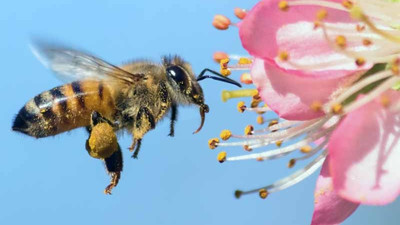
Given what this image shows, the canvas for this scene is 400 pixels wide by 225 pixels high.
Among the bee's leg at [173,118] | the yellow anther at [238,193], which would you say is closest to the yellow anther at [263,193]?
the yellow anther at [238,193]

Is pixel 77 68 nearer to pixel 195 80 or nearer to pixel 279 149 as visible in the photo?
pixel 195 80

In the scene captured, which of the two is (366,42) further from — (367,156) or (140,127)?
(140,127)

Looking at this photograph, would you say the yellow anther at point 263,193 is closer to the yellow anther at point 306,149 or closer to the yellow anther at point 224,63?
the yellow anther at point 306,149

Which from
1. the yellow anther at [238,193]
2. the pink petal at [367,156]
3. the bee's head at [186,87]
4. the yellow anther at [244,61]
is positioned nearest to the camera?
the pink petal at [367,156]

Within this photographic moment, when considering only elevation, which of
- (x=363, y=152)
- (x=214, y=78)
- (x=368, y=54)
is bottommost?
(x=214, y=78)

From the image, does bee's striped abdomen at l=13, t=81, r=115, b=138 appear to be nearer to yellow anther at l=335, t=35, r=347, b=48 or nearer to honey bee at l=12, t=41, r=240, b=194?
honey bee at l=12, t=41, r=240, b=194

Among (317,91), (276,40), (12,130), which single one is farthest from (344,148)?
(12,130)

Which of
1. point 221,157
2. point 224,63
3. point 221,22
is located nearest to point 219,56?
point 224,63
